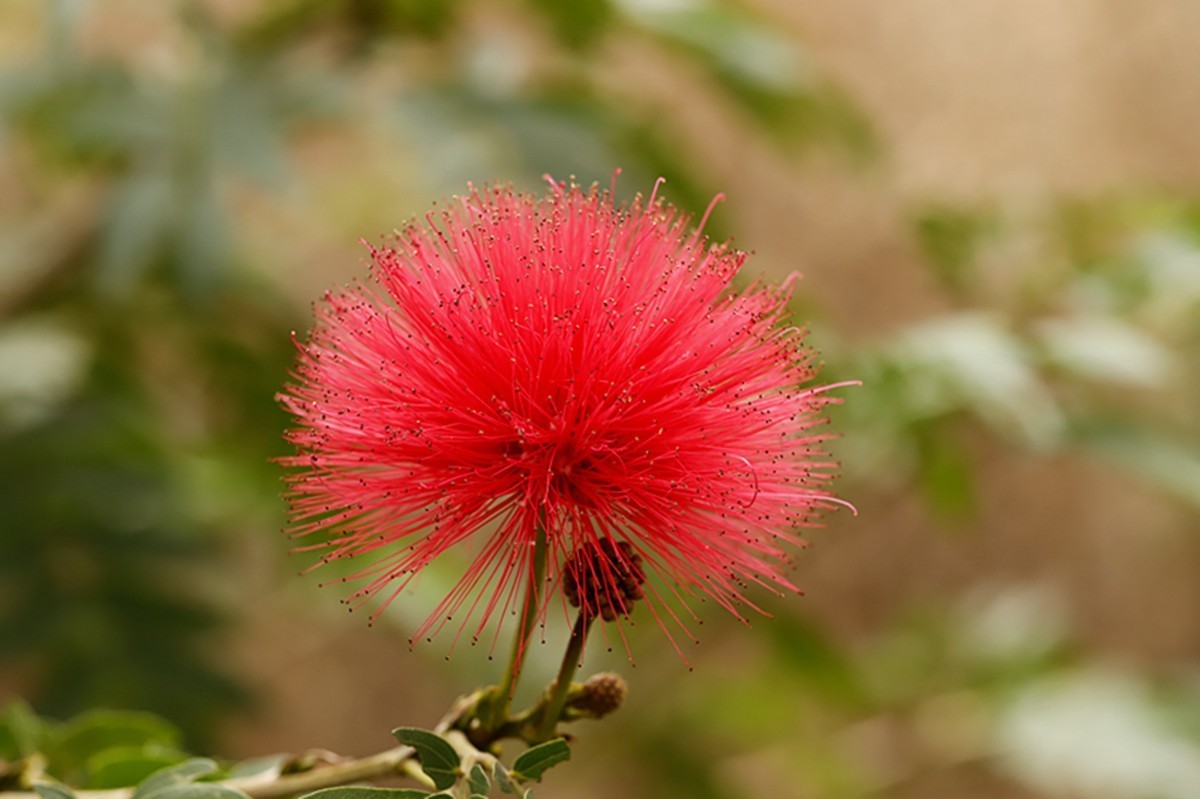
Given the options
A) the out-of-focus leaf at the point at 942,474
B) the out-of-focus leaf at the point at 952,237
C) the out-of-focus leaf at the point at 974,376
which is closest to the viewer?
the out-of-focus leaf at the point at 974,376

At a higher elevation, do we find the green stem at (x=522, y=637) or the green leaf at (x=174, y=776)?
the green leaf at (x=174, y=776)

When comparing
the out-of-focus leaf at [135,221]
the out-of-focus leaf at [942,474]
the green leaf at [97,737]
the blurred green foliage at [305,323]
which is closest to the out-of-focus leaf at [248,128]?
the blurred green foliage at [305,323]

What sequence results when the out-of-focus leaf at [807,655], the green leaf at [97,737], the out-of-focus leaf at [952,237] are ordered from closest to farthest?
1. the green leaf at [97,737]
2. the out-of-focus leaf at [952,237]
3. the out-of-focus leaf at [807,655]

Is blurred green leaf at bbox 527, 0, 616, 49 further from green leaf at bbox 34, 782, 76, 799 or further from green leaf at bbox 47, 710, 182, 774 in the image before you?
green leaf at bbox 34, 782, 76, 799

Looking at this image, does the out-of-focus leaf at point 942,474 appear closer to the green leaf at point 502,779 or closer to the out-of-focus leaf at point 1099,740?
the out-of-focus leaf at point 1099,740

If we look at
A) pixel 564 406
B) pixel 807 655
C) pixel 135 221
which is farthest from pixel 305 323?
pixel 564 406

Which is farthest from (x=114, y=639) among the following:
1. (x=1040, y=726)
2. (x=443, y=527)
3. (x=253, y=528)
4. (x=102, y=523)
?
(x=1040, y=726)

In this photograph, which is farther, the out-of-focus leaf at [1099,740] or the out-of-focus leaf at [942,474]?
the out-of-focus leaf at [1099,740]
